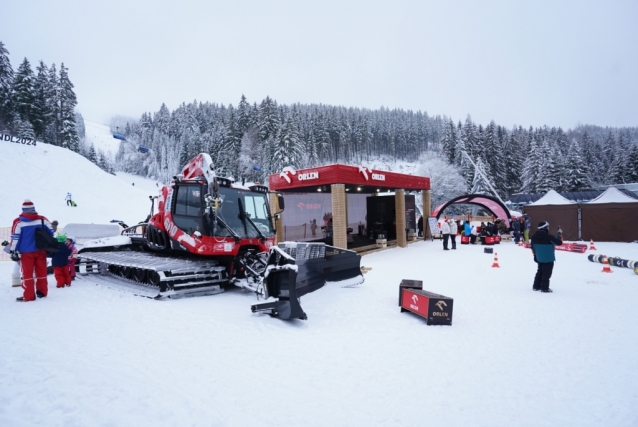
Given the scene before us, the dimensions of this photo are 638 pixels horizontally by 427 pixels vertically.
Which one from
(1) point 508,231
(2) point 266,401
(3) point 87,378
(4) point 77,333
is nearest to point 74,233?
(4) point 77,333

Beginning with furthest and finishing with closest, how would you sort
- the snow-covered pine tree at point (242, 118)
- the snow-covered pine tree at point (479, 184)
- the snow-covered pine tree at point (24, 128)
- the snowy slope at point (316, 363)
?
the snow-covered pine tree at point (242, 118), the snow-covered pine tree at point (479, 184), the snow-covered pine tree at point (24, 128), the snowy slope at point (316, 363)

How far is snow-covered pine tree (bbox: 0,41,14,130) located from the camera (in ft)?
143

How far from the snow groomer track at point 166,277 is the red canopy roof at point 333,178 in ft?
25.7

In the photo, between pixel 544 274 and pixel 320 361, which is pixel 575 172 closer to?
pixel 544 274

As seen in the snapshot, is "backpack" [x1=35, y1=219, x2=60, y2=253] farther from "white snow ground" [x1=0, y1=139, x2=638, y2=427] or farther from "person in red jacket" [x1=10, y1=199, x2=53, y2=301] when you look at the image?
"white snow ground" [x1=0, y1=139, x2=638, y2=427]

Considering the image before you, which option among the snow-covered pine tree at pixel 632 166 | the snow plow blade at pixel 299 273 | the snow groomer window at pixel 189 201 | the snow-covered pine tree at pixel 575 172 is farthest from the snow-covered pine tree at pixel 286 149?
the snow-covered pine tree at pixel 632 166

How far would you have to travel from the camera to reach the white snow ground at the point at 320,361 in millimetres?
2941

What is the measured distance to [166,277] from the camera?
6844 mm

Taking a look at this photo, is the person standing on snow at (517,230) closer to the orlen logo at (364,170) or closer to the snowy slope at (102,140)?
the orlen logo at (364,170)

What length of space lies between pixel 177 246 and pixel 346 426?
6.54 m

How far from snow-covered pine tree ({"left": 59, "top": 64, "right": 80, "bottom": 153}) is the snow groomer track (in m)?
55.9

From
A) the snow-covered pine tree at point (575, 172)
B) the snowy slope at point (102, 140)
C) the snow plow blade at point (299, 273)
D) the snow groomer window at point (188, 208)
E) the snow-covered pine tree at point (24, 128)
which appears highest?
the snowy slope at point (102, 140)

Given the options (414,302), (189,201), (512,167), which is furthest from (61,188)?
(512,167)

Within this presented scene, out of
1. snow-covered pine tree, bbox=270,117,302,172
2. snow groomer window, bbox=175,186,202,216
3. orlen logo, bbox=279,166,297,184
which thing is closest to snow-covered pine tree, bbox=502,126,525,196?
snow-covered pine tree, bbox=270,117,302,172
